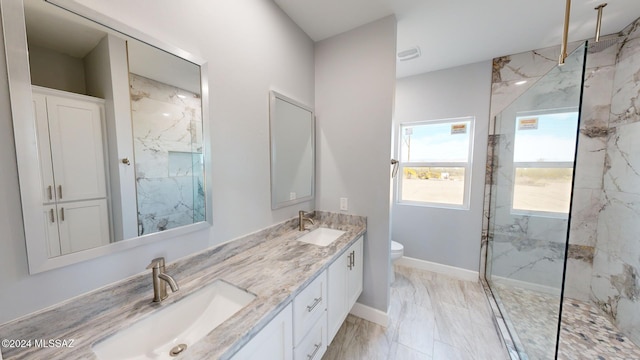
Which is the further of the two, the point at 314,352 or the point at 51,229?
the point at 314,352

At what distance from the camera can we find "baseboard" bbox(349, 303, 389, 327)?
1838mm

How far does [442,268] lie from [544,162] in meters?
1.62

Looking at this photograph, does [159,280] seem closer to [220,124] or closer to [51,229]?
[51,229]

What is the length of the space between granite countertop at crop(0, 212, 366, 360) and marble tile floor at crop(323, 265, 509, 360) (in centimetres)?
89

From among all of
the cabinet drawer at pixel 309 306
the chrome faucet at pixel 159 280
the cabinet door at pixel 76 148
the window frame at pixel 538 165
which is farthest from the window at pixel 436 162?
the cabinet door at pixel 76 148

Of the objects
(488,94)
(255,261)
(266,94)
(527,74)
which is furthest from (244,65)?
(527,74)

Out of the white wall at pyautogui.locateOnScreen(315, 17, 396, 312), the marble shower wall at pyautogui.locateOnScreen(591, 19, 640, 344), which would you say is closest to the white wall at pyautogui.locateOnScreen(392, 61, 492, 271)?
the marble shower wall at pyautogui.locateOnScreen(591, 19, 640, 344)

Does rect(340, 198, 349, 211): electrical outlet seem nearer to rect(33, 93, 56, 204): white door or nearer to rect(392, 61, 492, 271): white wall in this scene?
rect(392, 61, 492, 271): white wall

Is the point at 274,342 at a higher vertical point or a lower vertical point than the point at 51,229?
lower

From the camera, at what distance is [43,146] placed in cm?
68

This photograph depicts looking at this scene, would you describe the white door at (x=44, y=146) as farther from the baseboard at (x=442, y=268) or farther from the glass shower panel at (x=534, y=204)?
the baseboard at (x=442, y=268)

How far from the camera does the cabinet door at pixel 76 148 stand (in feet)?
2.32

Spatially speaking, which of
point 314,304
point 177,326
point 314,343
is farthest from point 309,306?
point 177,326

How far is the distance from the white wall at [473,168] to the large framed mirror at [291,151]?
1532mm
